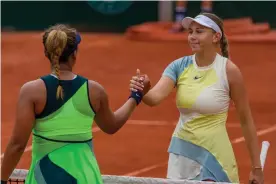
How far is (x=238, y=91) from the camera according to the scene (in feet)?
16.7

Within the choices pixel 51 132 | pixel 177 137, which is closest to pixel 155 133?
pixel 177 137

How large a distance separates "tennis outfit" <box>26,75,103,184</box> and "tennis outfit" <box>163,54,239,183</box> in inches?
42.8

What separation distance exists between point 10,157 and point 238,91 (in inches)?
65.0

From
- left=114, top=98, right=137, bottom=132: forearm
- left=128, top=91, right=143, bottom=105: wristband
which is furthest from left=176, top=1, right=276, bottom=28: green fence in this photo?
left=114, top=98, right=137, bottom=132: forearm

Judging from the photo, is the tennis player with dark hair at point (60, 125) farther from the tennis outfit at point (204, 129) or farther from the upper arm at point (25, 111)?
the tennis outfit at point (204, 129)

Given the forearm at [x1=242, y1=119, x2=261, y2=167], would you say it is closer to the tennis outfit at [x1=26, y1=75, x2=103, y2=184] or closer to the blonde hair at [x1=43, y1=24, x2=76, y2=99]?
the tennis outfit at [x1=26, y1=75, x2=103, y2=184]

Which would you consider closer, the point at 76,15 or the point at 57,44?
the point at 57,44

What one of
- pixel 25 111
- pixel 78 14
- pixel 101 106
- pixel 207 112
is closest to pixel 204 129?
pixel 207 112

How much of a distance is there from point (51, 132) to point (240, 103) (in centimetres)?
146

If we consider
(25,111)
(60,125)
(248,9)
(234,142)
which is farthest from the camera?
(248,9)

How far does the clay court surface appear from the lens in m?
9.99

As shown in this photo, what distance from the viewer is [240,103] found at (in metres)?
5.12

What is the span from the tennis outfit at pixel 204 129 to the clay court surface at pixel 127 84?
3718mm

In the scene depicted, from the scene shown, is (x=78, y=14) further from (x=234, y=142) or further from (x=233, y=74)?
(x=233, y=74)
